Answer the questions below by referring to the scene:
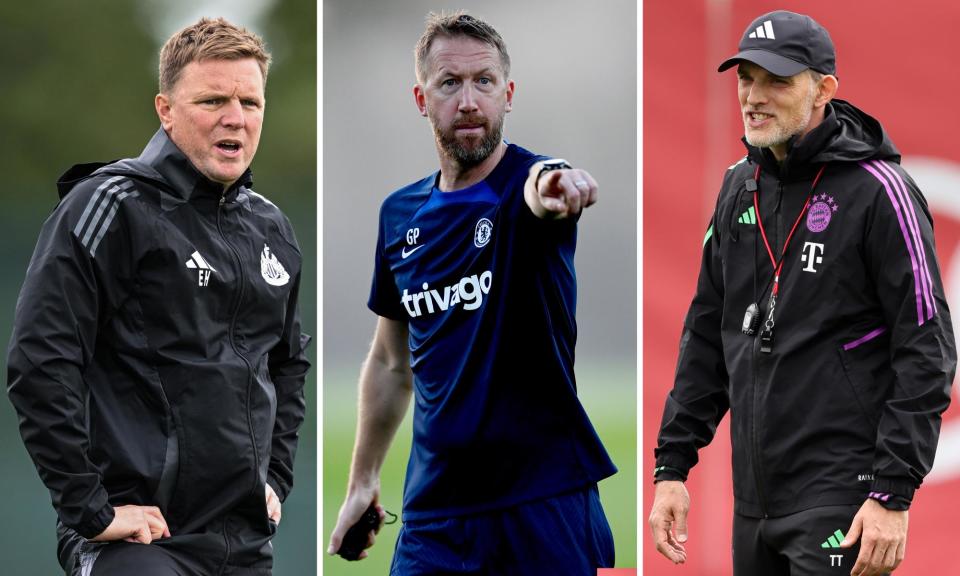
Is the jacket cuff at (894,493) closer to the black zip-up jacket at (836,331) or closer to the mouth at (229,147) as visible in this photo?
the black zip-up jacket at (836,331)

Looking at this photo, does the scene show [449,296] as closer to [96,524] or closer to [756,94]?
[756,94]

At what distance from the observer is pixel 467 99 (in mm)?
3260

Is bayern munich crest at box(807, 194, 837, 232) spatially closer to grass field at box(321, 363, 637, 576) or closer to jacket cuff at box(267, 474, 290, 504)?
jacket cuff at box(267, 474, 290, 504)

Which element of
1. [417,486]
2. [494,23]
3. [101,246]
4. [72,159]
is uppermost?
[494,23]

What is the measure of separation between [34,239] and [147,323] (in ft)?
6.52

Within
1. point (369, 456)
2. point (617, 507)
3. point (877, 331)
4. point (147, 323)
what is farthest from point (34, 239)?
point (877, 331)

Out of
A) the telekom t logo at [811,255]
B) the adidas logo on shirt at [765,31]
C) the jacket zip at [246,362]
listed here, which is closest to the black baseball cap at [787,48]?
the adidas logo on shirt at [765,31]

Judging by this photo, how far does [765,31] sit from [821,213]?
48 cm

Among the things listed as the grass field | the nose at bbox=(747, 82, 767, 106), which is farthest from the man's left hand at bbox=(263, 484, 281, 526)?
the grass field

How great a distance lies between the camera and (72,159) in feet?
15.4

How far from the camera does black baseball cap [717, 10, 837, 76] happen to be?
312 centimetres

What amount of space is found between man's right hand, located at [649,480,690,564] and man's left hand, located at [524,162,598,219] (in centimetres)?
84

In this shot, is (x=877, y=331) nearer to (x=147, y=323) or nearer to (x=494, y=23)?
(x=147, y=323)

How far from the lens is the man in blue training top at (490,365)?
3.14 meters
